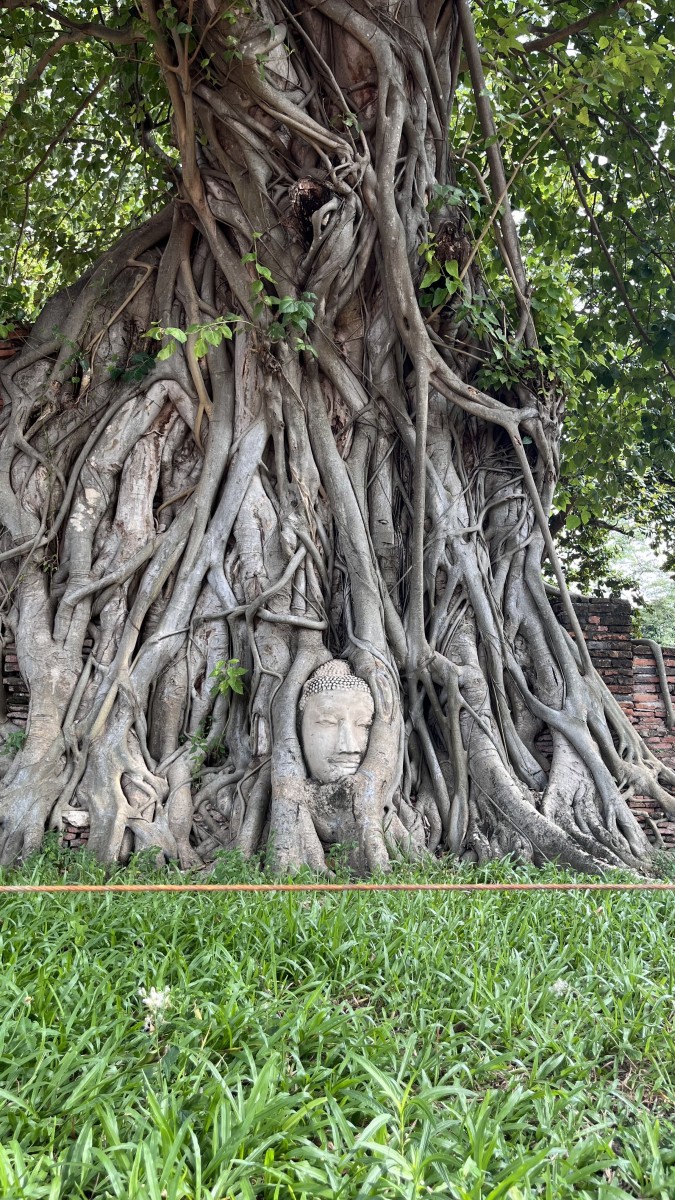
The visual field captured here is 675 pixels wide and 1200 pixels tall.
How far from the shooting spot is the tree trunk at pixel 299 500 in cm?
436

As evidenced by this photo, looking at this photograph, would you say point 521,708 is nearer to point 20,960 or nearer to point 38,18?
point 20,960

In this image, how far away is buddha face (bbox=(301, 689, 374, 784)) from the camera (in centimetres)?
420

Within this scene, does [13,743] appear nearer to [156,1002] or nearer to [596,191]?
[156,1002]

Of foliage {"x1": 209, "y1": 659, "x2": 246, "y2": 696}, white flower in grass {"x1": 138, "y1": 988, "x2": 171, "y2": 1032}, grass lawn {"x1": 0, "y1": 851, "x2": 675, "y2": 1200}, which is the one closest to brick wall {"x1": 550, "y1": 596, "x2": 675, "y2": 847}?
foliage {"x1": 209, "y1": 659, "x2": 246, "y2": 696}

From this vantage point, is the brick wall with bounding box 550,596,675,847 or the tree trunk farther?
the brick wall with bounding box 550,596,675,847

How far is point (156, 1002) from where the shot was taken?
1.96m

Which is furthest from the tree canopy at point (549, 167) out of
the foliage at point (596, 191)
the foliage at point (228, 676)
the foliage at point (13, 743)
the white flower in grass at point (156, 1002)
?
the white flower in grass at point (156, 1002)

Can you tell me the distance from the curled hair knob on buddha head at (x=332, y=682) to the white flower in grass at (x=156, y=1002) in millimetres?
2284

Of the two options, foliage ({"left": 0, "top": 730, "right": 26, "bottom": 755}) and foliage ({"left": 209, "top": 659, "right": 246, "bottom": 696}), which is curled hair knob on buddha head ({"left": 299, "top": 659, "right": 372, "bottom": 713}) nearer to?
foliage ({"left": 209, "top": 659, "right": 246, "bottom": 696})

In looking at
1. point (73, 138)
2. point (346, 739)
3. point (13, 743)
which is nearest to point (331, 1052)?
point (346, 739)

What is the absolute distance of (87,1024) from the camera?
1.99 m

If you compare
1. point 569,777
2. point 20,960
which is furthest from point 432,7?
point 20,960

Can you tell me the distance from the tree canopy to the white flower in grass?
12.7 ft

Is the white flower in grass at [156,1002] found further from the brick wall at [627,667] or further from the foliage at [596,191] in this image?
the brick wall at [627,667]
